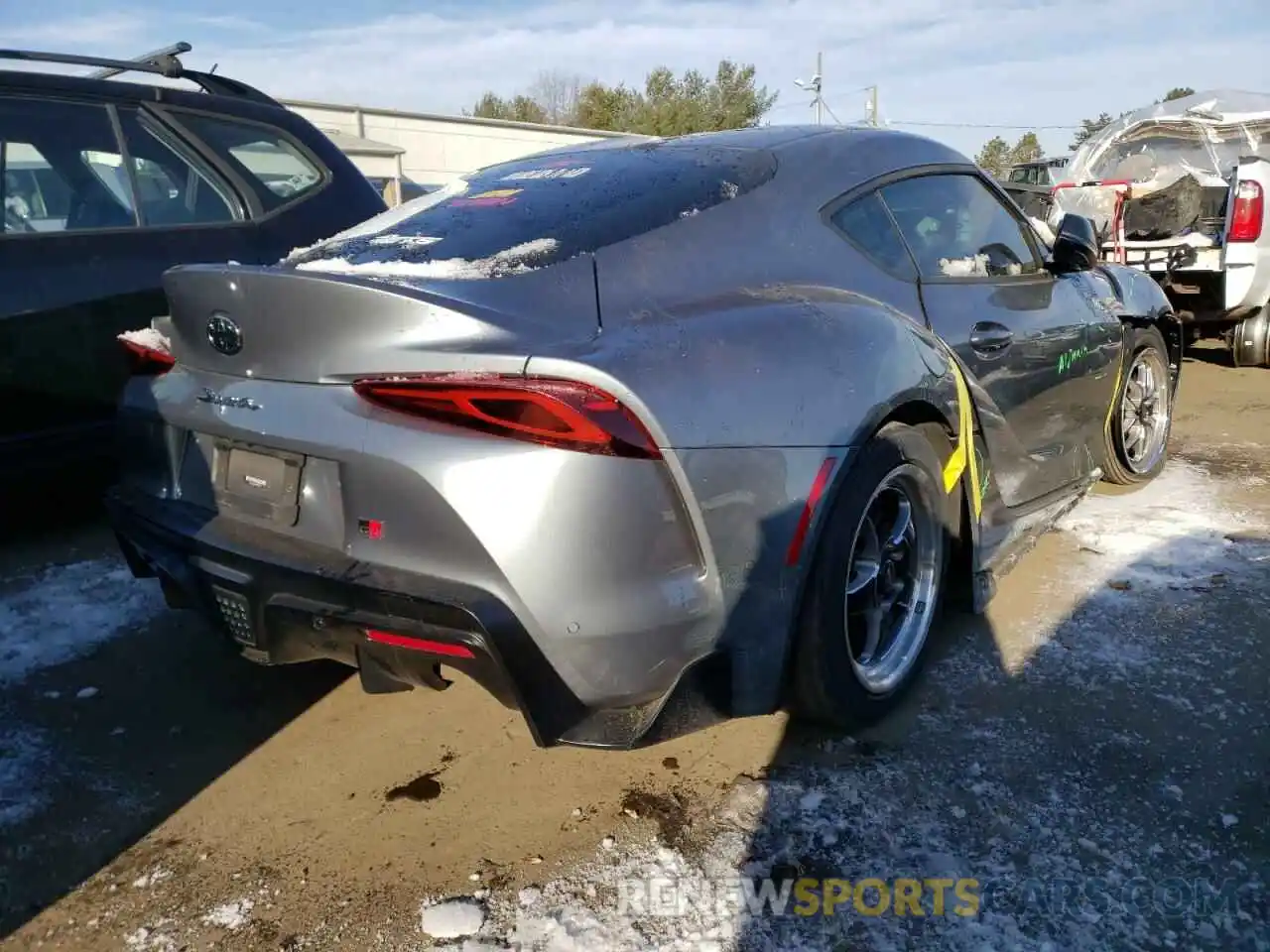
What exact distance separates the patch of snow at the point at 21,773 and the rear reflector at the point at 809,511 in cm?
191

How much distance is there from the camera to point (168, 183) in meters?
4.12

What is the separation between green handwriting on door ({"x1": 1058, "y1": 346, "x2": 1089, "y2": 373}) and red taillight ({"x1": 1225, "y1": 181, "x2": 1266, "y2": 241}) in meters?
4.44

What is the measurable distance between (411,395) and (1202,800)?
6.73ft

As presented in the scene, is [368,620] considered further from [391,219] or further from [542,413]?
[391,219]

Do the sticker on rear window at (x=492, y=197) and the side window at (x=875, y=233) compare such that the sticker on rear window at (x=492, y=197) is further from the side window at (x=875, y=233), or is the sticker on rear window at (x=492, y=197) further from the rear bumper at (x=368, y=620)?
the rear bumper at (x=368, y=620)

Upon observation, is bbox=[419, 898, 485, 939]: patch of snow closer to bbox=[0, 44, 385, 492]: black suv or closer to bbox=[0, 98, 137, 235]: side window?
bbox=[0, 44, 385, 492]: black suv

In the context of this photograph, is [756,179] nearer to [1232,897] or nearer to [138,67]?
[1232,897]

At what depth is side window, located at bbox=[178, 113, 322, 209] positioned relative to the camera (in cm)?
429

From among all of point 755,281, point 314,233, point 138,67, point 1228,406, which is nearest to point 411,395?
point 755,281

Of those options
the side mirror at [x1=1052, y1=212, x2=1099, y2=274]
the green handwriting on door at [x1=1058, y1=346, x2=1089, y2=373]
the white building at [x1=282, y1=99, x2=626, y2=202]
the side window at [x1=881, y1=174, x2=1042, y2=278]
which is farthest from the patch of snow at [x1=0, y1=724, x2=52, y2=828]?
the white building at [x1=282, y1=99, x2=626, y2=202]

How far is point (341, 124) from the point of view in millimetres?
20391

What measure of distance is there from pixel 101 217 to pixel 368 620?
279 centimetres

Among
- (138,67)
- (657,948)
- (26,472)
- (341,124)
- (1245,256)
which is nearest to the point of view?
(657,948)

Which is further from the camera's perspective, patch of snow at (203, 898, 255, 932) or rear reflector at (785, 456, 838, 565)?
rear reflector at (785, 456, 838, 565)
